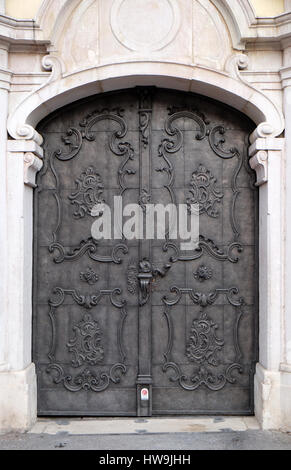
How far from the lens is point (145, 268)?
5750 mm

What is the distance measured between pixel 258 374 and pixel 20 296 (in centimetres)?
233

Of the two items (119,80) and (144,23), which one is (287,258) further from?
(144,23)

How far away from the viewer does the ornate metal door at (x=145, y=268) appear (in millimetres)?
5789

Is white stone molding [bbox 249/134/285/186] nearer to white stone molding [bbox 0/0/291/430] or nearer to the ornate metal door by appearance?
white stone molding [bbox 0/0/291/430]

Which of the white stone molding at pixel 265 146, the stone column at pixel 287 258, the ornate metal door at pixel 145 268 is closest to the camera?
the stone column at pixel 287 258

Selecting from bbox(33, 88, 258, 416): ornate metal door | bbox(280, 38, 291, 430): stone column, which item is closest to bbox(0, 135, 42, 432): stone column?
bbox(33, 88, 258, 416): ornate metal door

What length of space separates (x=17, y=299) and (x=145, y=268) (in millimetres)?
1234

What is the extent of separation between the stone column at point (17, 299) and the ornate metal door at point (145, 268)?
1.19 feet

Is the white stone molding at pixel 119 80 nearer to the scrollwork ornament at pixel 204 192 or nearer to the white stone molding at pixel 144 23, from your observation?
the white stone molding at pixel 144 23

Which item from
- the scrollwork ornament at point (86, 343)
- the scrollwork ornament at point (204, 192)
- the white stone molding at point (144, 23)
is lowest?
the scrollwork ornament at point (86, 343)

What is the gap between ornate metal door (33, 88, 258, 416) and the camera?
5789 millimetres

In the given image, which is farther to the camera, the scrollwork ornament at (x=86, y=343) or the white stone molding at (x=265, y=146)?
the scrollwork ornament at (x=86, y=343)

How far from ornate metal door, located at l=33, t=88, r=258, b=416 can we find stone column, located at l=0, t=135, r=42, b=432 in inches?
14.3

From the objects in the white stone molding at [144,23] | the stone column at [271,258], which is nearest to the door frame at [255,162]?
the stone column at [271,258]
